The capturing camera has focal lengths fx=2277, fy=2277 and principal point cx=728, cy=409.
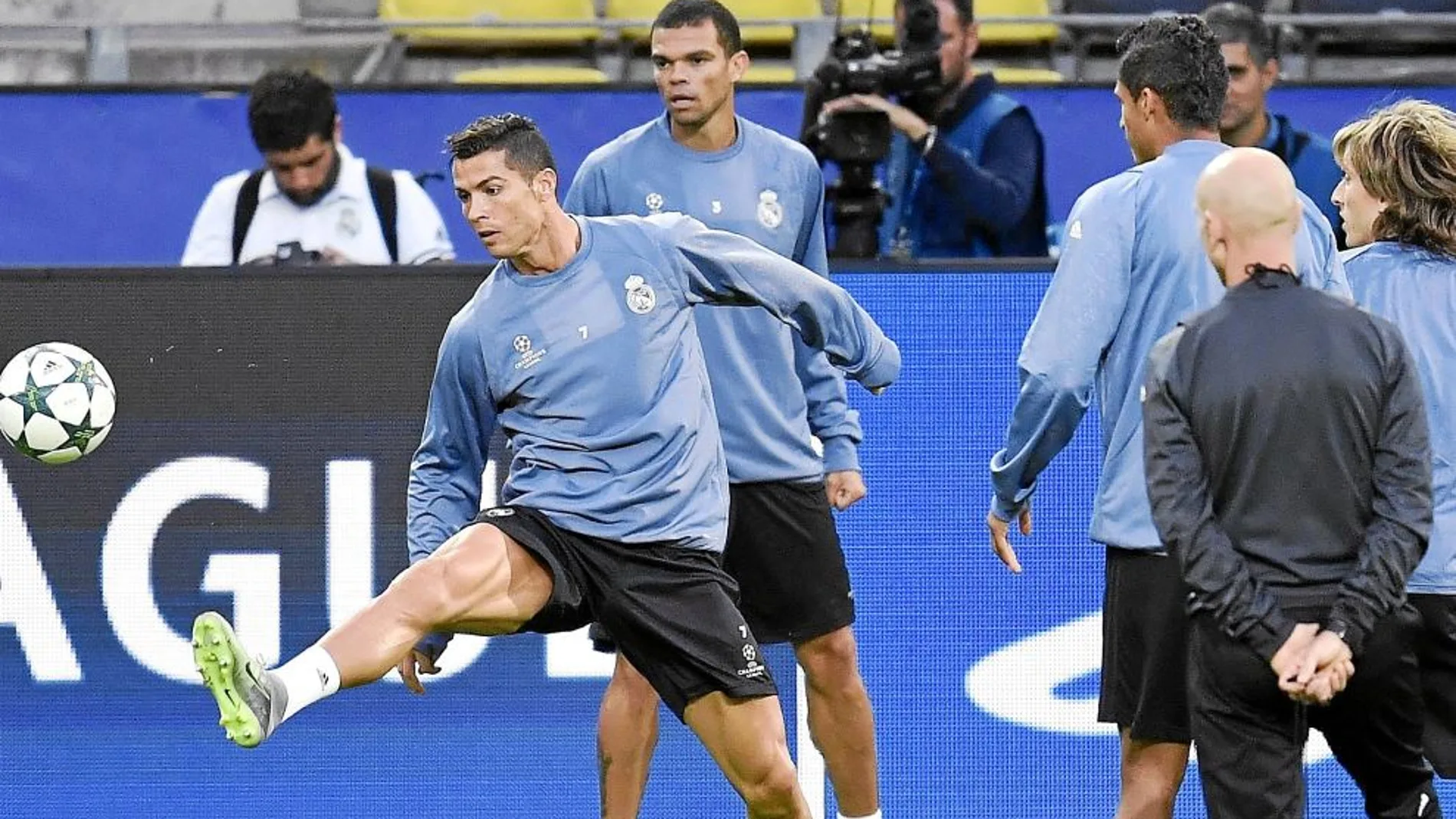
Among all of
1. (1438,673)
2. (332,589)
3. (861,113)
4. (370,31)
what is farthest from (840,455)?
(370,31)

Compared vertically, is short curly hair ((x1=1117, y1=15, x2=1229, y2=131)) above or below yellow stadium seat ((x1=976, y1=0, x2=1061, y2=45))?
above

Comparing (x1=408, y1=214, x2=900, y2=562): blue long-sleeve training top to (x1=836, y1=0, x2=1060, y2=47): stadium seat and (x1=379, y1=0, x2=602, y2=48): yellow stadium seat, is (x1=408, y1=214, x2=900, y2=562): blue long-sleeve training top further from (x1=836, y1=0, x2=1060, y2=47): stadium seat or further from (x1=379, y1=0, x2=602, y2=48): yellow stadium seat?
(x1=379, y1=0, x2=602, y2=48): yellow stadium seat

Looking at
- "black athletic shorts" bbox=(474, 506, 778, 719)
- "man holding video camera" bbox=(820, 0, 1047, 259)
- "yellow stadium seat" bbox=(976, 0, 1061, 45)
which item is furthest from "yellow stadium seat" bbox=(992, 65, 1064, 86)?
"black athletic shorts" bbox=(474, 506, 778, 719)

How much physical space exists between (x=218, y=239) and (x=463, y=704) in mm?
2100

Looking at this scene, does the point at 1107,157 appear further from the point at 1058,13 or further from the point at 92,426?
the point at 92,426

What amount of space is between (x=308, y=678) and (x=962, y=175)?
337cm

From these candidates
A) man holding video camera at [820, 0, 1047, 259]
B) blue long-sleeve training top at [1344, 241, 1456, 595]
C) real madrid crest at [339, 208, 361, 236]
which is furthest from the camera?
real madrid crest at [339, 208, 361, 236]

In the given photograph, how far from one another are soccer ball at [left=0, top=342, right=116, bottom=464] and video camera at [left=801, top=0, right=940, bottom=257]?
95.0 inches

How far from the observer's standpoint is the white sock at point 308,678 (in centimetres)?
501

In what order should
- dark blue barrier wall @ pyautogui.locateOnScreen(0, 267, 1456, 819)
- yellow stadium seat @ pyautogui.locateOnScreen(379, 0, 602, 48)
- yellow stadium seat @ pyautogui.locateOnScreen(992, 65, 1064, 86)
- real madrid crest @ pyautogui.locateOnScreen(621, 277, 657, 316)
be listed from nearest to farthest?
real madrid crest @ pyautogui.locateOnScreen(621, 277, 657, 316)
dark blue barrier wall @ pyautogui.locateOnScreen(0, 267, 1456, 819)
yellow stadium seat @ pyautogui.locateOnScreen(992, 65, 1064, 86)
yellow stadium seat @ pyautogui.locateOnScreen(379, 0, 602, 48)

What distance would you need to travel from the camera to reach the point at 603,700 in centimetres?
648

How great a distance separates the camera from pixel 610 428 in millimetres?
5578

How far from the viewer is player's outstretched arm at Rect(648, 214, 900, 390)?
5707 millimetres

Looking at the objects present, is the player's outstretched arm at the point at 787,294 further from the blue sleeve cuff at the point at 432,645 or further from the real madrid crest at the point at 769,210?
the blue sleeve cuff at the point at 432,645
